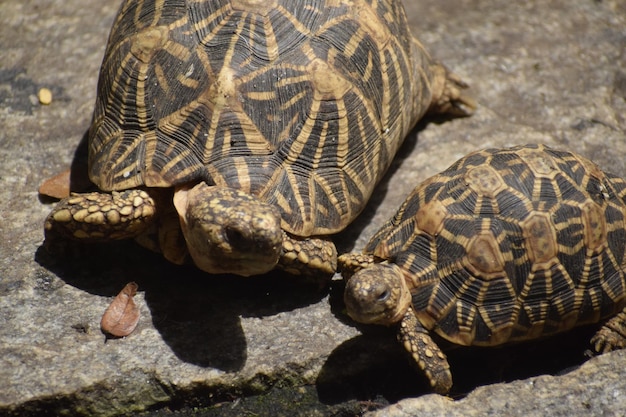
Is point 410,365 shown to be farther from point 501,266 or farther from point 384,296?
point 501,266

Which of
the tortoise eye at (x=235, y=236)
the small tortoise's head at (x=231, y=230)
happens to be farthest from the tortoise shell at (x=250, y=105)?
the tortoise eye at (x=235, y=236)

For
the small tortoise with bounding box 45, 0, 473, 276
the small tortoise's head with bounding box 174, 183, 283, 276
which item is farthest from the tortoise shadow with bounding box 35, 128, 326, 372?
the small tortoise's head with bounding box 174, 183, 283, 276

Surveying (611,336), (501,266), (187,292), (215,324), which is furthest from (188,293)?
(611,336)

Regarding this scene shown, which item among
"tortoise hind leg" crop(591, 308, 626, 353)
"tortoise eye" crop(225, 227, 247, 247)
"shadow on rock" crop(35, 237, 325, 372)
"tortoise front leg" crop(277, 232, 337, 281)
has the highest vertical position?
"tortoise eye" crop(225, 227, 247, 247)

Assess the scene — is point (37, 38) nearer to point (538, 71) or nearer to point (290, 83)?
point (290, 83)

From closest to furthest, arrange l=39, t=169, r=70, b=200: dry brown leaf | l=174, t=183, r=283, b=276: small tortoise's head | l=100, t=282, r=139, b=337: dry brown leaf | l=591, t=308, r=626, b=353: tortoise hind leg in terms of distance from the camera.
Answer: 1. l=174, t=183, r=283, b=276: small tortoise's head
2. l=100, t=282, r=139, b=337: dry brown leaf
3. l=591, t=308, r=626, b=353: tortoise hind leg
4. l=39, t=169, r=70, b=200: dry brown leaf

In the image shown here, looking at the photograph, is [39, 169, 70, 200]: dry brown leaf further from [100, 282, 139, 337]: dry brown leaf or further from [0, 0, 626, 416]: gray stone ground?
[100, 282, 139, 337]: dry brown leaf
